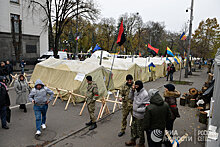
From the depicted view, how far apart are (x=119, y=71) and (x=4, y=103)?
8575mm

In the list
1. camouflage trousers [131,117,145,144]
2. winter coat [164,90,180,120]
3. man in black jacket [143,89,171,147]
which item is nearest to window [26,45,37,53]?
camouflage trousers [131,117,145,144]

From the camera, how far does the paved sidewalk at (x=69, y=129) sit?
5.12 meters

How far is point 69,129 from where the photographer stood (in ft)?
19.8

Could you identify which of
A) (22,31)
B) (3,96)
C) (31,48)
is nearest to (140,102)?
(3,96)

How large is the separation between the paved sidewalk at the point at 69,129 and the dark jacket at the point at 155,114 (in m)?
1.82

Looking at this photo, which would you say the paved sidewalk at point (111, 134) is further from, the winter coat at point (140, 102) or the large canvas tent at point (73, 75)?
the large canvas tent at point (73, 75)

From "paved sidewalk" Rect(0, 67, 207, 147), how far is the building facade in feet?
54.6

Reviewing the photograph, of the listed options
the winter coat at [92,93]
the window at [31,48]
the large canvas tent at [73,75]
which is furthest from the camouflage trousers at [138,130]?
the window at [31,48]

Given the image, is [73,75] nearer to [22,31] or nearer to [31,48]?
[22,31]

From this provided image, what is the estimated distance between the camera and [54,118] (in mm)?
6891

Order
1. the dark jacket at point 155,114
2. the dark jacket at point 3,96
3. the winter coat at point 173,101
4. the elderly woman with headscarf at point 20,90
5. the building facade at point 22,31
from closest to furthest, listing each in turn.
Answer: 1. the dark jacket at point 155,114
2. the winter coat at point 173,101
3. the dark jacket at point 3,96
4. the elderly woman with headscarf at point 20,90
5. the building facade at point 22,31

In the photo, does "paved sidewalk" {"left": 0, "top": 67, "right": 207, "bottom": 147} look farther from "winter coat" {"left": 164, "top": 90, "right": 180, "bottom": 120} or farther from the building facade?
the building facade

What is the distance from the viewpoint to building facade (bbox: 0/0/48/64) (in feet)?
76.7

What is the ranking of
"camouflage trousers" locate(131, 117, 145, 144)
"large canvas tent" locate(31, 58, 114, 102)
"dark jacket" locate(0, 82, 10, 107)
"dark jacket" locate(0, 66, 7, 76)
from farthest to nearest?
"dark jacket" locate(0, 66, 7, 76)
"large canvas tent" locate(31, 58, 114, 102)
"dark jacket" locate(0, 82, 10, 107)
"camouflage trousers" locate(131, 117, 145, 144)
